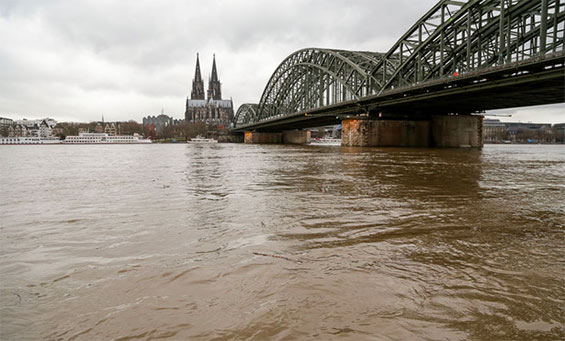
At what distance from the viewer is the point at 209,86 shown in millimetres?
181750

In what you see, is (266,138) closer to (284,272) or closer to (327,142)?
(327,142)

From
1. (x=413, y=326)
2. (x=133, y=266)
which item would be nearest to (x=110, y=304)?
(x=133, y=266)

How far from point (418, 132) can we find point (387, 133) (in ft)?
14.2

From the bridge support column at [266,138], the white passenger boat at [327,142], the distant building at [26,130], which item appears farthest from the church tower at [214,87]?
the bridge support column at [266,138]

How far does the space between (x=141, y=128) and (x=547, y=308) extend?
158 meters

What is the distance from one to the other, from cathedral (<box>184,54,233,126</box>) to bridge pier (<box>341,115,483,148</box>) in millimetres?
124569

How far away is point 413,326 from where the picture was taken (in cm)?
211

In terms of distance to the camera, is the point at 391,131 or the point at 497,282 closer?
the point at 497,282

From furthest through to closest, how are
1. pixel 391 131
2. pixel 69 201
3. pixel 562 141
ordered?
pixel 562 141 < pixel 391 131 < pixel 69 201

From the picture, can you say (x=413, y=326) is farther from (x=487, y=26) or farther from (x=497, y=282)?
(x=487, y=26)

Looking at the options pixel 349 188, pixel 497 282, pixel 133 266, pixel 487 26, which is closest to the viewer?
pixel 497 282

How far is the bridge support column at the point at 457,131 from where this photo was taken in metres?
42.4

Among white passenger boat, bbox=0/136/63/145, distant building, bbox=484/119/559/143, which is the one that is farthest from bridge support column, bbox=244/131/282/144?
distant building, bbox=484/119/559/143

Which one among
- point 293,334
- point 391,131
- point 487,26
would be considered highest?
point 487,26
